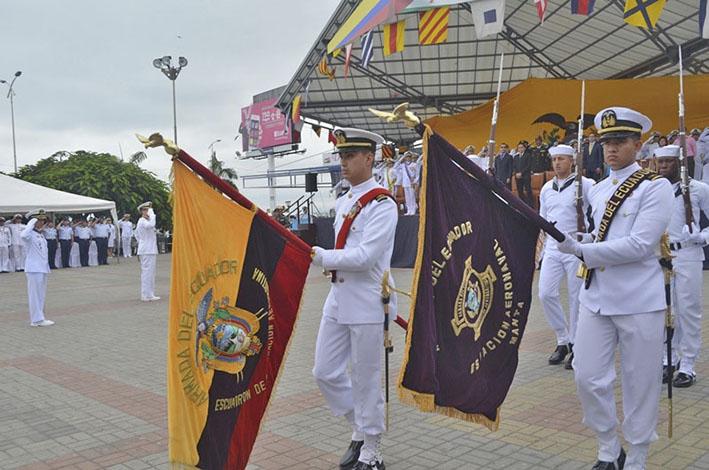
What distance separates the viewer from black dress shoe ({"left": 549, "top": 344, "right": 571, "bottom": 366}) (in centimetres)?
A: 695

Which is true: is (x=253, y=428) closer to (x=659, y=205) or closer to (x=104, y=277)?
(x=659, y=205)

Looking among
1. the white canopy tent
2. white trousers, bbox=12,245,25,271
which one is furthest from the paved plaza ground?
the white canopy tent

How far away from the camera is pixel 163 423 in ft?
17.7

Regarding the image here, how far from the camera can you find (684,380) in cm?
589

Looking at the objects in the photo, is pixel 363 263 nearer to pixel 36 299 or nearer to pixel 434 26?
pixel 36 299

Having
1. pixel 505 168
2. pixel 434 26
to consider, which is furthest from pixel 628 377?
pixel 505 168

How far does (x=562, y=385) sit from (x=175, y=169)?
13.7 feet

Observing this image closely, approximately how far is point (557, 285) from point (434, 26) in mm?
11152

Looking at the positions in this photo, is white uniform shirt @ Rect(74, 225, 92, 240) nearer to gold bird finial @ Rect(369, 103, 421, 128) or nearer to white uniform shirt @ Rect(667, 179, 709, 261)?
white uniform shirt @ Rect(667, 179, 709, 261)

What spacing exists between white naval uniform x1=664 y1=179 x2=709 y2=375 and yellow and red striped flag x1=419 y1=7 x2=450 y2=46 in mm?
11184

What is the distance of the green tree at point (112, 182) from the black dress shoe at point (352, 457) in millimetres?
36158

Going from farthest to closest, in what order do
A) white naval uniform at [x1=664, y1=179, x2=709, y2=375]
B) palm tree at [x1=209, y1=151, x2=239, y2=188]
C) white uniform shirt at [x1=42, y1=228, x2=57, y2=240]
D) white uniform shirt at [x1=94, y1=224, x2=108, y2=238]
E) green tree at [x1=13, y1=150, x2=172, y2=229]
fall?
palm tree at [x1=209, y1=151, x2=239, y2=188], green tree at [x1=13, y1=150, x2=172, y2=229], white uniform shirt at [x1=94, y1=224, x2=108, y2=238], white uniform shirt at [x1=42, y1=228, x2=57, y2=240], white naval uniform at [x1=664, y1=179, x2=709, y2=375]

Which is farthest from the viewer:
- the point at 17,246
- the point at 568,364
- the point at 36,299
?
the point at 17,246

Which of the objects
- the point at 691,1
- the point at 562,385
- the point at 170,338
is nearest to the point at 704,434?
the point at 562,385
